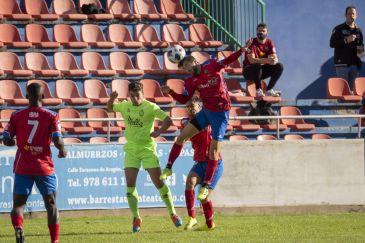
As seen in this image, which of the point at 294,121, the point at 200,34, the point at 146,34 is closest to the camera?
the point at 294,121

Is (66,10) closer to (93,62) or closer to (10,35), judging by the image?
(10,35)

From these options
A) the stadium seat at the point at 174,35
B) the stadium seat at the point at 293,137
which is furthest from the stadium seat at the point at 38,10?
the stadium seat at the point at 293,137

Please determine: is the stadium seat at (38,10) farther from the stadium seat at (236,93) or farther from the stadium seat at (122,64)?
the stadium seat at (236,93)

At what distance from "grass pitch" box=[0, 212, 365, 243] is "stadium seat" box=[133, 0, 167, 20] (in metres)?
6.94

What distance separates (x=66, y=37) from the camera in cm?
2405

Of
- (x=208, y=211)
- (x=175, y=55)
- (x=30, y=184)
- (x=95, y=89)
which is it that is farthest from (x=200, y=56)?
(x=30, y=184)

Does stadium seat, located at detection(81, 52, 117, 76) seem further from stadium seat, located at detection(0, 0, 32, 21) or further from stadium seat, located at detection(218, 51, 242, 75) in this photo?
stadium seat, located at detection(218, 51, 242, 75)

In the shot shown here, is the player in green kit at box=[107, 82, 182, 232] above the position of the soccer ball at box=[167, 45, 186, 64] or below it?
below

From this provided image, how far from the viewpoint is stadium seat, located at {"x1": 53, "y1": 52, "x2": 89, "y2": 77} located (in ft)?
75.6

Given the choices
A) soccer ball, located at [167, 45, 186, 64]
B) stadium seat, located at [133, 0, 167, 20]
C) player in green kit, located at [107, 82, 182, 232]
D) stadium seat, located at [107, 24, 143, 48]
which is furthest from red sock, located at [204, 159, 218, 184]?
stadium seat, located at [133, 0, 167, 20]

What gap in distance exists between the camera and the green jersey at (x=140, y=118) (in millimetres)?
16016

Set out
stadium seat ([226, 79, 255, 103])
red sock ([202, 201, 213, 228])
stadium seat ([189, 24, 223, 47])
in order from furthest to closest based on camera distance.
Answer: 1. stadium seat ([189, 24, 223, 47])
2. stadium seat ([226, 79, 255, 103])
3. red sock ([202, 201, 213, 228])

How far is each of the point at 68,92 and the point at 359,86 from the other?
6.89 m

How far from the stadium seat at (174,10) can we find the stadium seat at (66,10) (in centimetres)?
222
